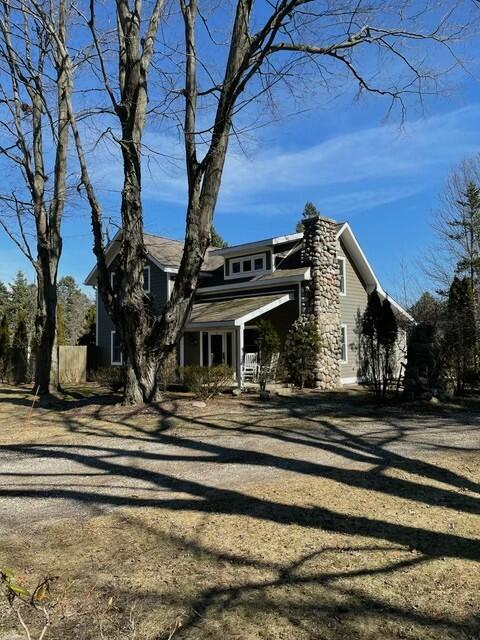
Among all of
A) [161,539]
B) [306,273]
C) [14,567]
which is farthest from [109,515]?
[306,273]

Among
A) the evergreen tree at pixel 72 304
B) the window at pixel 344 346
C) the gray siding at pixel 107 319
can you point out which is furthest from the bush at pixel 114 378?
the evergreen tree at pixel 72 304

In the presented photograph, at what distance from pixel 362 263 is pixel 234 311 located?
680 cm

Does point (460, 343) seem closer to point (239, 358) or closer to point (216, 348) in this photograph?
point (239, 358)

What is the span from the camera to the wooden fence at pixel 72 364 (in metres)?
24.6

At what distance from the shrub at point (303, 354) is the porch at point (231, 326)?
1344 millimetres

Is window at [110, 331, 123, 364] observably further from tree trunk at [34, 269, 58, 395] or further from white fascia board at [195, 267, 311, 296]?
tree trunk at [34, 269, 58, 395]

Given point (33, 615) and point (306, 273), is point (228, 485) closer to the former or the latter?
point (33, 615)

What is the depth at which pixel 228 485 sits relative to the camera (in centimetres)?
586

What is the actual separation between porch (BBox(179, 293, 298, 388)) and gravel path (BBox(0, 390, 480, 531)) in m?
5.58

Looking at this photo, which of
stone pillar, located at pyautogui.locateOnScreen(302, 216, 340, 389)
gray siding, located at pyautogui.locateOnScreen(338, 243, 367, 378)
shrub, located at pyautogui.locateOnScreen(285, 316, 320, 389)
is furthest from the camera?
gray siding, located at pyautogui.locateOnScreen(338, 243, 367, 378)

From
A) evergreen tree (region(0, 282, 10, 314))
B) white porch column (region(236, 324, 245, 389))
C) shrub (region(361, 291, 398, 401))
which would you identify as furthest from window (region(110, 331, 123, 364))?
evergreen tree (region(0, 282, 10, 314))

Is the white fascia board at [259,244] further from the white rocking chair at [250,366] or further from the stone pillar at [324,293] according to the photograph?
the white rocking chair at [250,366]

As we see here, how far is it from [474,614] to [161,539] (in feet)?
7.59

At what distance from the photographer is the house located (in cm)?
1906
